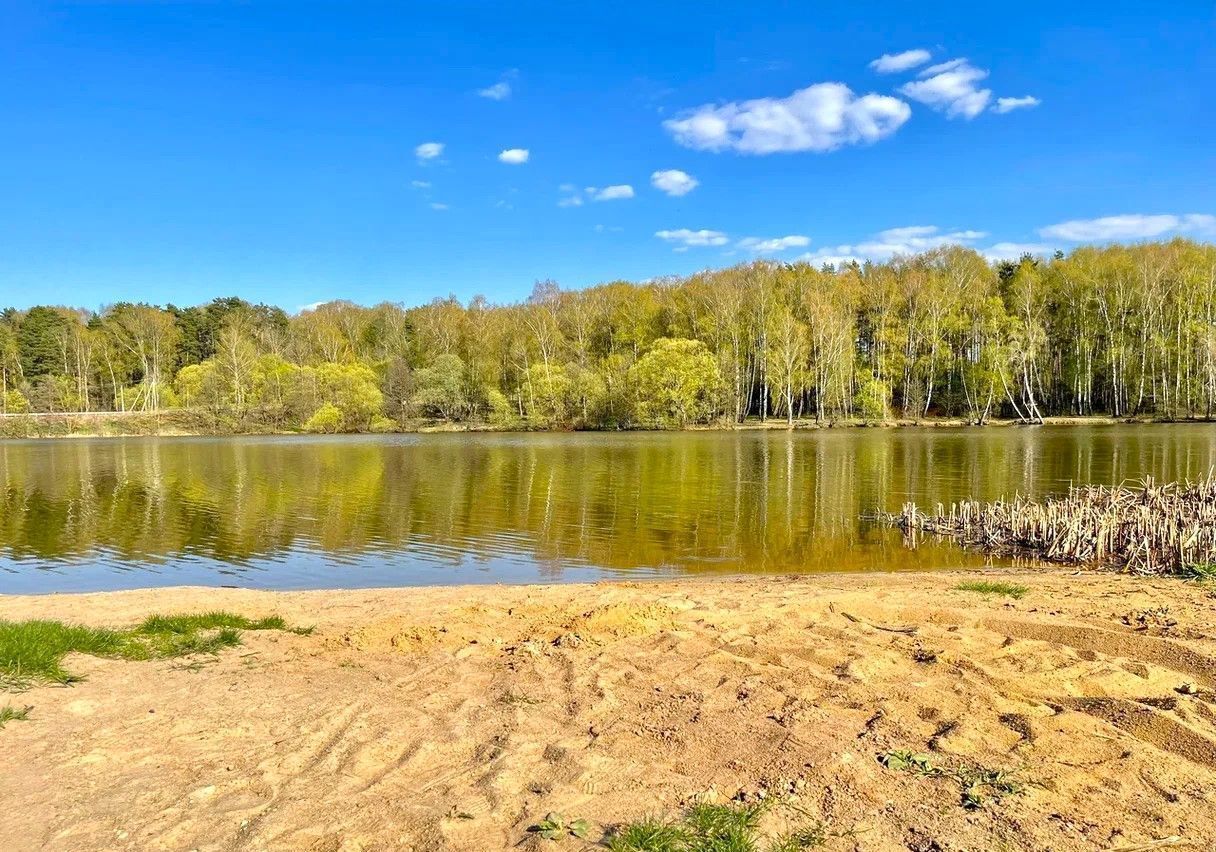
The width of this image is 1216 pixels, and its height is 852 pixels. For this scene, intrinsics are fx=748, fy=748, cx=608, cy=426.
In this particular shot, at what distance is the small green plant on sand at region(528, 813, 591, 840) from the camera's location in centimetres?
409

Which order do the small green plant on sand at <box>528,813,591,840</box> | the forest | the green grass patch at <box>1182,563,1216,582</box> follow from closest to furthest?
1. the small green plant on sand at <box>528,813,591,840</box>
2. the green grass patch at <box>1182,563,1216,582</box>
3. the forest

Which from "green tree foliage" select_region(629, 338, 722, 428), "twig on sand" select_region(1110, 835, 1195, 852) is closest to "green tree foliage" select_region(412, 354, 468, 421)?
"green tree foliage" select_region(629, 338, 722, 428)

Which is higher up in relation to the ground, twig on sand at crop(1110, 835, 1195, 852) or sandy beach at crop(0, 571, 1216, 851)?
twig on sand at crop(1110, 835, 1195, 852)

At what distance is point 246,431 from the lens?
89.1 metres

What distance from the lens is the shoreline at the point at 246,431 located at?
2955 inches

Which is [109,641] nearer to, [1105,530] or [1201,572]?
[1201,572]

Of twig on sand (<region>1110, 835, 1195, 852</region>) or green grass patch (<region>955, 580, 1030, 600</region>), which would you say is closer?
twig on sand (<region>1110, 835, 1195, 852</region>)

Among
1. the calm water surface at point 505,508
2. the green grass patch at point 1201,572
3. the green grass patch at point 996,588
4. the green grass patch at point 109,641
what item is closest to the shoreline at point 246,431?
the calm water surface at point 505,508

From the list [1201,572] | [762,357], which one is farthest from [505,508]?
[762,357]

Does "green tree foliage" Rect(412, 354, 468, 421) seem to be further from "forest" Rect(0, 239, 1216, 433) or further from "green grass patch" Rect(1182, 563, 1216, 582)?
"green grass patch" Rect(1182, 563, 1216, 582)

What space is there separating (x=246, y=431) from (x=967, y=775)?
95.8 metres

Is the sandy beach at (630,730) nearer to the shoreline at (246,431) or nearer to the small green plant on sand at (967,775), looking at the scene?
the small green plant on sand at (967,775)

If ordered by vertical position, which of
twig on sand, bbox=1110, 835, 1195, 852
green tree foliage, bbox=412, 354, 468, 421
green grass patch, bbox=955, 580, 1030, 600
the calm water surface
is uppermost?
green tree foliage, bbox=412, 354, 468, 421

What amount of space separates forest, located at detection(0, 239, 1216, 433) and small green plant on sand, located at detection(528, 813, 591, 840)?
236ft
